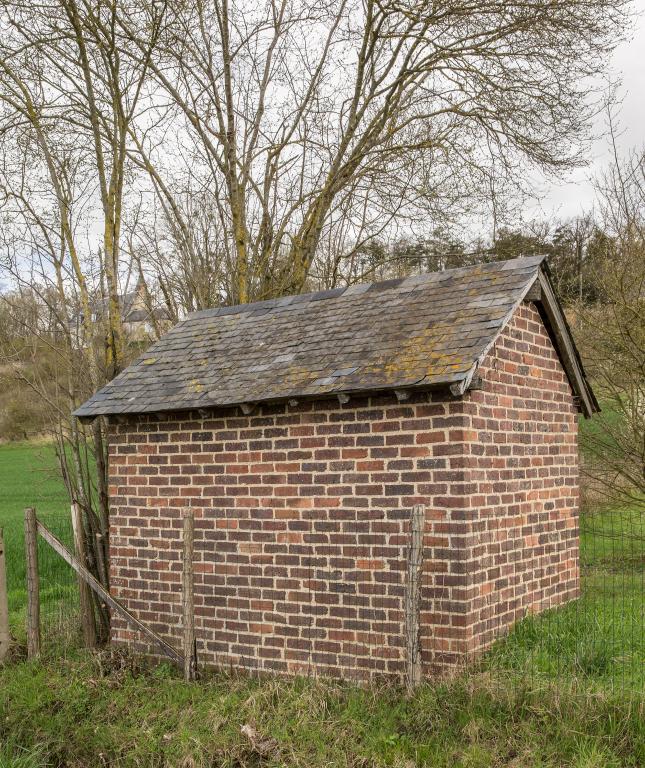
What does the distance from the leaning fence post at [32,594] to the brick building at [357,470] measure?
0.96 meters

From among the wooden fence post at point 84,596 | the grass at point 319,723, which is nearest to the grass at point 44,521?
the wooden fence post at point 84,596

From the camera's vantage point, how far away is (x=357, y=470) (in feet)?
25.9

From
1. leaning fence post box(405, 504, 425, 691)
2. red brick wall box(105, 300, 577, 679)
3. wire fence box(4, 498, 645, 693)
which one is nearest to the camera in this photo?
leaning fence post box(405, 504, 425, 691)

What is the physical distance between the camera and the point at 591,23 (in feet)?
44.3

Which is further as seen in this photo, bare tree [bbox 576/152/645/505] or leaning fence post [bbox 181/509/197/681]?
bare tree [bbox 576/152/645/505]

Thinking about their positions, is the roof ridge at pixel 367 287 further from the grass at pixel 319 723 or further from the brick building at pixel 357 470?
the grass at pixel 319 723

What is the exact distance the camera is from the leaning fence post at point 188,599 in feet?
27.8

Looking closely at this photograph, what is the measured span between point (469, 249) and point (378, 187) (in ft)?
36.2

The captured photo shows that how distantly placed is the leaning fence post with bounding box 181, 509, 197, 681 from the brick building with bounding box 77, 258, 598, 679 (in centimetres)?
35

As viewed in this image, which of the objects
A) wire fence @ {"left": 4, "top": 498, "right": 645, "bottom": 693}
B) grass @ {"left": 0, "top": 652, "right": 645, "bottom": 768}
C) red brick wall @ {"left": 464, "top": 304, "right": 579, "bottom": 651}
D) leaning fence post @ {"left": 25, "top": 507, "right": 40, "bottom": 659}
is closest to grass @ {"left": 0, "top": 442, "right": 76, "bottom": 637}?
leaning fence post @ {"left": 25, "top": 507, "right": 40, "bottom": 659}

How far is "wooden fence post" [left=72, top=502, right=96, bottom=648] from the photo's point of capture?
387 inches

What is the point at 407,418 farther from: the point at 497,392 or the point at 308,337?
the point at 308,337

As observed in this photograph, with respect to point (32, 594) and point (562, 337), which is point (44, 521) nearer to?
point (32, 594)

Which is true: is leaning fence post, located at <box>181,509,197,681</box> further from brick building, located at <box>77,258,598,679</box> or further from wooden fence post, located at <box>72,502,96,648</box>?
wooden fence post, located at <box>72,502,96,648</box>
